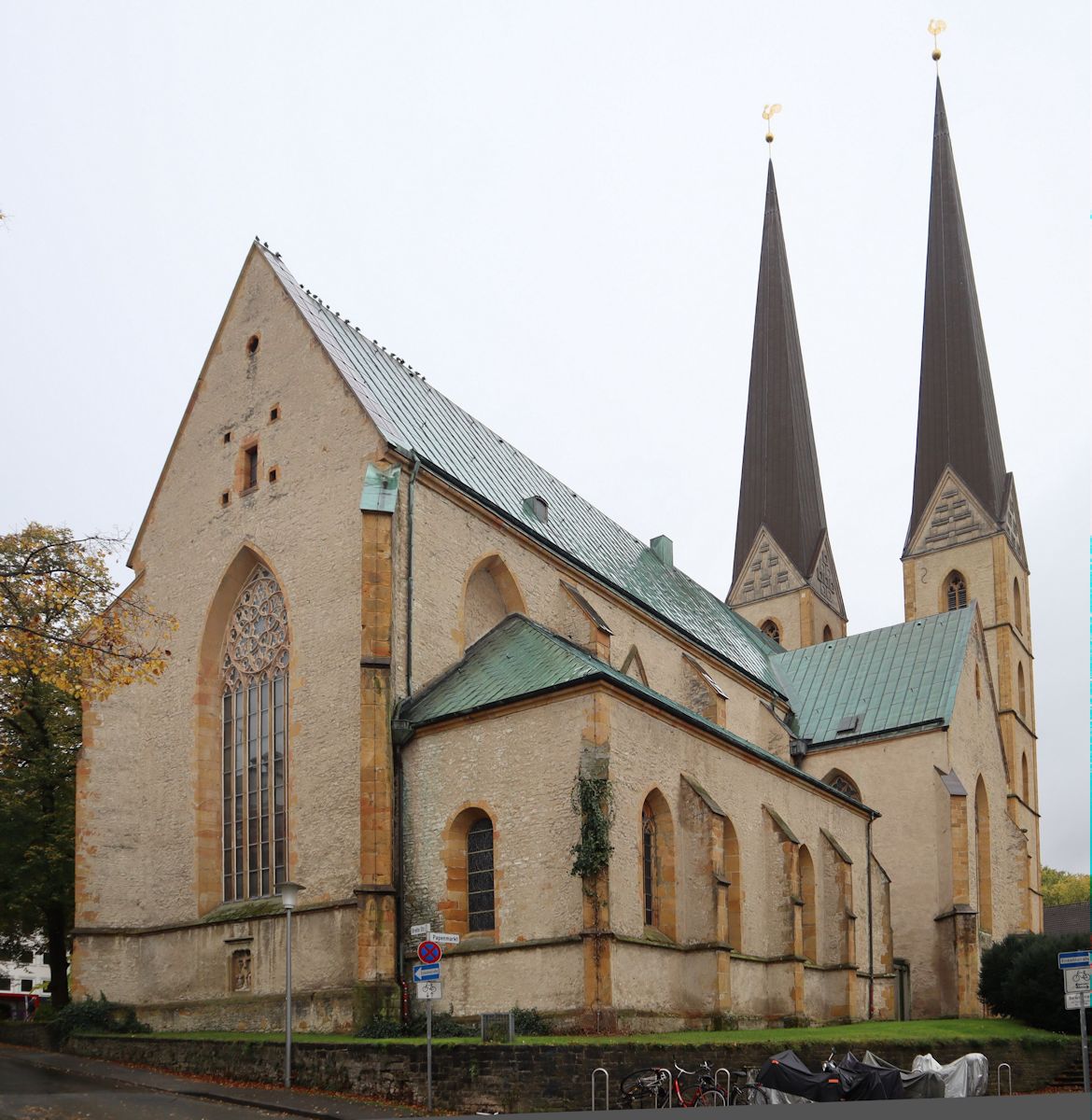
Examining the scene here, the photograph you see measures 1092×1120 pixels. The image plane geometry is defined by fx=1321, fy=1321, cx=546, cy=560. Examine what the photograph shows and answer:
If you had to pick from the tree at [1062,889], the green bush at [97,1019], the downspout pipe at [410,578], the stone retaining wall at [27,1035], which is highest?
the downspout pipe at [410,578]

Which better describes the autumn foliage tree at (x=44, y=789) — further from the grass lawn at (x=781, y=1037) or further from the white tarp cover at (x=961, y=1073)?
the white tarp cover at (x=961, y=1073)

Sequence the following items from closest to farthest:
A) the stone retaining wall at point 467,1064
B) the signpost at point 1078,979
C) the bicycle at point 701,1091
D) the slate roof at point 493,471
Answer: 1. the bicycle at point 701,1091
2. the stone retaining wall at point 467,1064
3. the signpost at point 1078,979
4. the slate roof at point 493,471

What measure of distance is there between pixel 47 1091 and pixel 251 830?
25.8 feet

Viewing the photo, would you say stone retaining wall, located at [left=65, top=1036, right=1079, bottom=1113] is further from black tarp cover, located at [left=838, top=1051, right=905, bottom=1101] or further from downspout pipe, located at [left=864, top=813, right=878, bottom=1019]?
downspout pipe, located at [left=864, top=813, right=878, bottom=1019]

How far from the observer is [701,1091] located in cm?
1633

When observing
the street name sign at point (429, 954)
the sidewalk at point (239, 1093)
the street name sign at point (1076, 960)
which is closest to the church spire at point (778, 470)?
the street name sign at point (1076, 960)

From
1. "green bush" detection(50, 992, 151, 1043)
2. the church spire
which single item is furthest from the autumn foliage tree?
the church spire

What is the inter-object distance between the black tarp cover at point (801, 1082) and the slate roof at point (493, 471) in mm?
13479

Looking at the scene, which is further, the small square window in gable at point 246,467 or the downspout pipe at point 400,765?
the small square window in gable at point 246,467

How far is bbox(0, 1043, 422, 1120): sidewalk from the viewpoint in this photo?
1681cm

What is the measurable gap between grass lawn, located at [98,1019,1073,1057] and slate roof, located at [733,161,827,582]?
29.9 metres

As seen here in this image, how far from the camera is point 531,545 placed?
2862 cm

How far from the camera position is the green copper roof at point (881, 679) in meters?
37.4

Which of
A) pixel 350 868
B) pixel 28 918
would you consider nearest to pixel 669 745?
pixel 350 868
